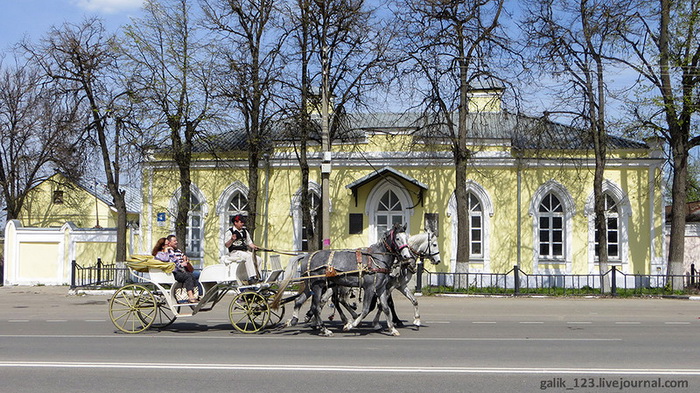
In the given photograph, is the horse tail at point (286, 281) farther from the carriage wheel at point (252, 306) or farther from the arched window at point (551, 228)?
the arched window at point (551, 228)

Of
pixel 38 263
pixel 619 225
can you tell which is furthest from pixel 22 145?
pixel 619 225

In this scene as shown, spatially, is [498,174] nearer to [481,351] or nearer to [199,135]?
[199,135]

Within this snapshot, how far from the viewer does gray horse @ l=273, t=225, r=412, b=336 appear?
13.3 metres

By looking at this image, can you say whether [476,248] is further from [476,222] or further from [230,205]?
[230,205]

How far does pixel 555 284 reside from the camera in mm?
26609

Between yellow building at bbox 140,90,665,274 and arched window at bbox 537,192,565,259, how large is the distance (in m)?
0.04

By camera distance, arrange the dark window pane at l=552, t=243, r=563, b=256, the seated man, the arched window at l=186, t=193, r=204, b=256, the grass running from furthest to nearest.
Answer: the arched window at l=186, t=193, r=204, b=256, the dark window pane at l=552, t=243, r=563, b=256, the grass, the seated man


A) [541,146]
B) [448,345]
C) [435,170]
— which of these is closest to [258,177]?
[435,170]

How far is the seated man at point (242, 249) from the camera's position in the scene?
1355cm

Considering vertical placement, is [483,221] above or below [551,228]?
above

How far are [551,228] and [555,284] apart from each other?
2.53 meters

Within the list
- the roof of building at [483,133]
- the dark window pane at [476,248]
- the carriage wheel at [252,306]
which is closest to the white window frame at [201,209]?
the roof of building at [483,133]

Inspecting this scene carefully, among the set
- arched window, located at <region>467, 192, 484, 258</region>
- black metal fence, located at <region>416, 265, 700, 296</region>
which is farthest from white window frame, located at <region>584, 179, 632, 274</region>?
arched window, located at <region>467, 192, 484, 258</region>

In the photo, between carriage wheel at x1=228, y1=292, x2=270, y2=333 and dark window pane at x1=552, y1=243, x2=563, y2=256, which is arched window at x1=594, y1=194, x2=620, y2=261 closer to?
dark window pane at x1=552, y1=243, x2=563, y2=256
